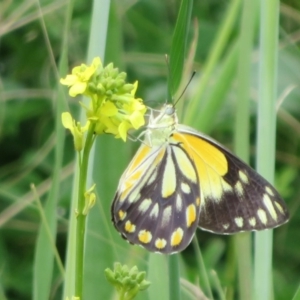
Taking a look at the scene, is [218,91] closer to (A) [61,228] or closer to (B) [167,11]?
(A) [61,228]

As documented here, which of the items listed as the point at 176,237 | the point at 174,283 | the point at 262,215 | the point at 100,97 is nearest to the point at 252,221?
the point at 262,215

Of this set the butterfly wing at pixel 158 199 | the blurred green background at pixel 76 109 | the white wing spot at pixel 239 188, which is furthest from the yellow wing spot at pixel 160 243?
the blurred green background at pixel 76 109

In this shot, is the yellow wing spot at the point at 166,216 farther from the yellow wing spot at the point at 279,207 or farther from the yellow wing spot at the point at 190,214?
the yellow wing spot at the point at 279,207

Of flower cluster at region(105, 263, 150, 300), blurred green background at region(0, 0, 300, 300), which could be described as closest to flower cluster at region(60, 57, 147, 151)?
flower cluster at region(105, 263, 150, 300)

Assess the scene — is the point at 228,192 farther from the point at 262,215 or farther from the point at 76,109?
the point at 76,109

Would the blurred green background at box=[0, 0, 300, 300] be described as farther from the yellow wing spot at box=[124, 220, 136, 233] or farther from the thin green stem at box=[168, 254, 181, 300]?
the thin green stem at box=[168, 254, 181, 300]

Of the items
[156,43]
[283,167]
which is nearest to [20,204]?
[156,43]
